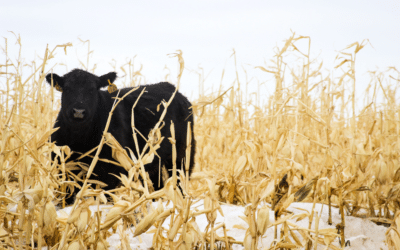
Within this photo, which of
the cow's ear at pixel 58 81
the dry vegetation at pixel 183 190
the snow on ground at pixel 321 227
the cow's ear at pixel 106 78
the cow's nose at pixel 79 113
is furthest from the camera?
the cow's ear at pixel 106 78

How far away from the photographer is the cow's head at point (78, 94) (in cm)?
338

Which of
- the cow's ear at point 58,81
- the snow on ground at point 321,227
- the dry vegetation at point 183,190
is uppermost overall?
the cow's ear at point 58,81

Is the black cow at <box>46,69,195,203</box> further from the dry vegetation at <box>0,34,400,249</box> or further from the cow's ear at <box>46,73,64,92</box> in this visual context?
the dry vegetation at <box>0,34,400,249</box>

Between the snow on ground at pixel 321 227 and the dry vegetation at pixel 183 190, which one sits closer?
the dry vegetation at pixel 183 190

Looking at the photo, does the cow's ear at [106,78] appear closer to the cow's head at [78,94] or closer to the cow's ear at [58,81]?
the cow's head at [78,94]

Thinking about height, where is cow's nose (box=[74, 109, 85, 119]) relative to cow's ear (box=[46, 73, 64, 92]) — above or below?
below

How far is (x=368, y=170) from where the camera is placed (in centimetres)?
199

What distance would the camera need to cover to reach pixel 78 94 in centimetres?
355

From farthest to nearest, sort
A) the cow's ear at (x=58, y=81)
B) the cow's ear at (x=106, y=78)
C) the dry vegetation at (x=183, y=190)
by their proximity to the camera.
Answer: the cow's ear at (x=106, y=78)
the cow's ear at (x=58, y=81)
the dry vegetation at (x=183, y=190)

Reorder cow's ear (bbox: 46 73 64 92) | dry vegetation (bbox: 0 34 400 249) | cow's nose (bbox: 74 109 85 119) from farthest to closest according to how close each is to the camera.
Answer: cow's ear (bbox: 46 73 64 92) < cow's nose (bbox: 74 109 85 119) < dry vegetation (bbox: 0 34 400 249)

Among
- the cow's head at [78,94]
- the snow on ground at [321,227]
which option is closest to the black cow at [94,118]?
the cow's head at [78,94]

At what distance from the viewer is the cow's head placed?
11.1 ft

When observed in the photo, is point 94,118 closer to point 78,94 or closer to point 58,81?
point 78,94

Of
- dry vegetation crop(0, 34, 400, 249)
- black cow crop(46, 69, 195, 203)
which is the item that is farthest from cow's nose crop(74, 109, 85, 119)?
dry vegetation crop(0, 34, 400, 249)
